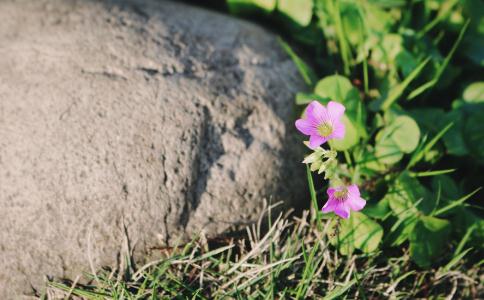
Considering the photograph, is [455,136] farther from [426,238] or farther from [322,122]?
[322,122]

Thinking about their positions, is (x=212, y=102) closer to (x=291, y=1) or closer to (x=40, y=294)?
(x=291, y=1)

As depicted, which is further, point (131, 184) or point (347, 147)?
point (347, 147)

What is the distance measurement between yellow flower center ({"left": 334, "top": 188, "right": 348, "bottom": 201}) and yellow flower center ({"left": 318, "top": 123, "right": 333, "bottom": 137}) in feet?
0.57

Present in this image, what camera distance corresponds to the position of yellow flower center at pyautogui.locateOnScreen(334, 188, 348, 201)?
1.30 metres

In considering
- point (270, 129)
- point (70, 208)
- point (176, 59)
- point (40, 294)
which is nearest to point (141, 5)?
point (176, 59)

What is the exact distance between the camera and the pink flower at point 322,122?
1.29 meters

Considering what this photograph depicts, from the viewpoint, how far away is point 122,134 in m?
1.57

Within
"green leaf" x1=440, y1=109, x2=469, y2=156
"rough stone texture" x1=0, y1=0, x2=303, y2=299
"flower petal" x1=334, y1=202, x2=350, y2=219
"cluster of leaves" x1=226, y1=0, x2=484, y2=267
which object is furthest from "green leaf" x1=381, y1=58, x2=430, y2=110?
"flower petal" x1=334, y1=202, x2=350, y2=219

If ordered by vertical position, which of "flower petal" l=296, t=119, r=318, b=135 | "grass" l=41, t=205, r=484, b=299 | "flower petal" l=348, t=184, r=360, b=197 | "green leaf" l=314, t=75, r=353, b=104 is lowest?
"grass" l=41, t=205, r=484, b=299

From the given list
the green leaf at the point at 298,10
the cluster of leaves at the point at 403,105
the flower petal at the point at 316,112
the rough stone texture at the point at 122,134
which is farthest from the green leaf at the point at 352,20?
the flower petal at the point at 316,112

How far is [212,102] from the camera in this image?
5.70 feet

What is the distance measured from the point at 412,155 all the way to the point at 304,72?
1.88 ft

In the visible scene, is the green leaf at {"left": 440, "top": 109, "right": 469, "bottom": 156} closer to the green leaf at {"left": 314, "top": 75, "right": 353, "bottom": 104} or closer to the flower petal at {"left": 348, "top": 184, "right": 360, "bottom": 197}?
the green leaf at {"left": 314, "top": 75, "right": 353, "bottom": 104}

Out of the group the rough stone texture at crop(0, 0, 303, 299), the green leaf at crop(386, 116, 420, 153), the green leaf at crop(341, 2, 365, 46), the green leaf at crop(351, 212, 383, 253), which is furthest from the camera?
the green leaf at crop(341, 2, 365, 46)
